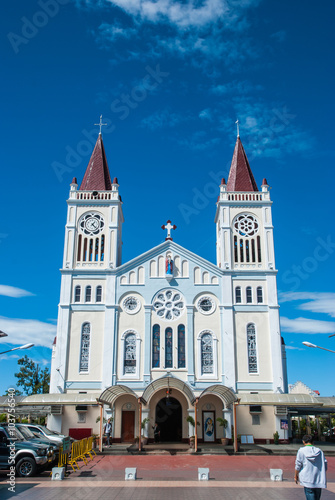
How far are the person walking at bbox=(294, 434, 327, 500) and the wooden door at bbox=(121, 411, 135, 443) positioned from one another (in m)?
24.4

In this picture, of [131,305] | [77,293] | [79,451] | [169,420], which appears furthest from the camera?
[77,293]

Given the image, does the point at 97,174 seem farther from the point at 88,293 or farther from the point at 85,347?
the point at 85,347

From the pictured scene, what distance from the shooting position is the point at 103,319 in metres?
34.8

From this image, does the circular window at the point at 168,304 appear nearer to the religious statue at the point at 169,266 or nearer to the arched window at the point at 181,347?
the arched window at the point at 181,347

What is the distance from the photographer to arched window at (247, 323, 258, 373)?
3372 cm

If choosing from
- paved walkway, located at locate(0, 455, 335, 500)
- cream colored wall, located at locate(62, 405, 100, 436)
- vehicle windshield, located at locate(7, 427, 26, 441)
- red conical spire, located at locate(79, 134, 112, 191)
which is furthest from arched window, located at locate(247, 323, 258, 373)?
vehicle windshield, located at locate(7, 427, 26, 441)

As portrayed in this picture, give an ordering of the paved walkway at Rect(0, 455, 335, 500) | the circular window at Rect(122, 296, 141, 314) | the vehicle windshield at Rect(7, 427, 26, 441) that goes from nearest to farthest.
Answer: the paved walkway at Rect(0, 455, 335, 500) < the vehicle windshield at Rect(7, 427, 26, 441) < the circular window at Rect(122, 296, 141, 314)

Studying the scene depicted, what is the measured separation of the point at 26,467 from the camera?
1780cm

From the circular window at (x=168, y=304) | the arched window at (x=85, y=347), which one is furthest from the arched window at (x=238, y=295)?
the arched window at (x=85, y=347)

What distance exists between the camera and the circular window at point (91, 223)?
37.4 metres

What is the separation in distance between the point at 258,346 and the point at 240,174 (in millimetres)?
15277

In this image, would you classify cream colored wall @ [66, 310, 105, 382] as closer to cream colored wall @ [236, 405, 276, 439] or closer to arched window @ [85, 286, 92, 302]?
arched window @ [85, 286, 92, 302]

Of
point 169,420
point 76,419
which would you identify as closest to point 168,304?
point 169,420

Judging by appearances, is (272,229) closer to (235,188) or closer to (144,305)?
(235,188)
